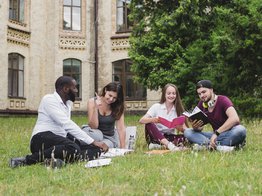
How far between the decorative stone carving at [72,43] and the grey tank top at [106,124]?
70.7 ft

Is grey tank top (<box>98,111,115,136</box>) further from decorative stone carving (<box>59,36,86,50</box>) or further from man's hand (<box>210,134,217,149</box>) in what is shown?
decorative stone carving (<box>59,36,86,50</box>)

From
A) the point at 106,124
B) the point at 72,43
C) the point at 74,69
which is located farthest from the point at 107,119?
the point at 72,43

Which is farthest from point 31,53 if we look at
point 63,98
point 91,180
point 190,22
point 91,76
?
point 91,180

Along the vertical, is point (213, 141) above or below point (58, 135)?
below

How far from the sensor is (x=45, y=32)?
2916 centimetres

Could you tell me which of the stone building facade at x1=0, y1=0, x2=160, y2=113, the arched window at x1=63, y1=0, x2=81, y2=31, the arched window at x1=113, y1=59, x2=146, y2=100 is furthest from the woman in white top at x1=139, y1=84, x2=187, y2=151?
the arched window at x1=63, y1=0, x2=81, y2=31

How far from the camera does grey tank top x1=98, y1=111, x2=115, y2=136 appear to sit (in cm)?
830

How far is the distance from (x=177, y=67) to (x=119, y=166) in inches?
505

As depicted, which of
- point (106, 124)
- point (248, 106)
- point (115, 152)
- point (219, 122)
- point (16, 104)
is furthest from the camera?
point (16, 104)

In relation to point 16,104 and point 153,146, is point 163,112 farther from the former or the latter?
point 16,104

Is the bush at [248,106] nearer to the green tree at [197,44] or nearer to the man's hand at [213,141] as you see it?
the green tree at [197,44]

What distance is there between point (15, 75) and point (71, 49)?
4.02 metres

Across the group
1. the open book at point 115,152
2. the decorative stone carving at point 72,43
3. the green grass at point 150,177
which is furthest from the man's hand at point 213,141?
the decorative stone carving at point 72,43

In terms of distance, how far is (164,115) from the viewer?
8922 mm
